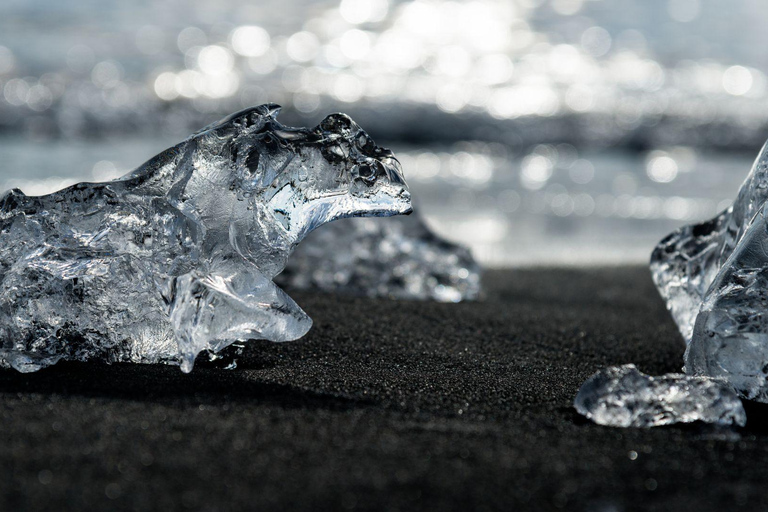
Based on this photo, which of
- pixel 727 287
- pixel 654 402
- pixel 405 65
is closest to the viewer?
pixel 654 402

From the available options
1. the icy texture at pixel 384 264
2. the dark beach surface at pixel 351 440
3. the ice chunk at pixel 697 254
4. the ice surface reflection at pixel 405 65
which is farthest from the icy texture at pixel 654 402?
the ice surface reflection at pixel 405 65

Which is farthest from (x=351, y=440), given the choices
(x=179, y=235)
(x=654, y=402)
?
(x=179, y=235)

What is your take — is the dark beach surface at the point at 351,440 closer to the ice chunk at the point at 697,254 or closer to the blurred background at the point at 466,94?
the ice chunk at the point at 697,254

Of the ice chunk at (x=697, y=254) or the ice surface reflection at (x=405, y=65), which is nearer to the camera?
the ice chunk at (x=697, y=254)

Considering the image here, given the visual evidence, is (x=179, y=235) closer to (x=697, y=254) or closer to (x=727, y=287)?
(x=727, y=287)

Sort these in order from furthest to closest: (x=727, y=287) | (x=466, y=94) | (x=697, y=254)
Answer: (x=466, y=94)
(x=697, y=254)
(x=727, y=287)

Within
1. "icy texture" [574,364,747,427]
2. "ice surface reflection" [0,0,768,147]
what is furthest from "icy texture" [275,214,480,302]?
"ice surface reflection" [0,0,768,147]
